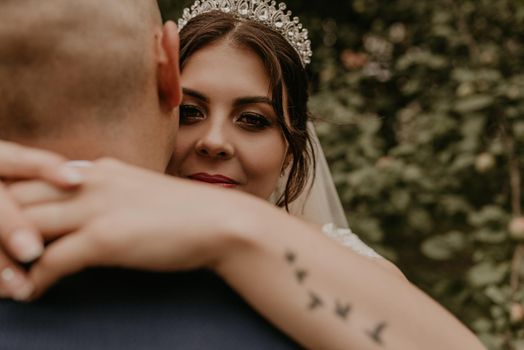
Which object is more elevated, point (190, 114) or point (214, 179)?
point (190, 114)

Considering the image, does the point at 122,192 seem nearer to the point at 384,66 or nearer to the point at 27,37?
the point at 27,37

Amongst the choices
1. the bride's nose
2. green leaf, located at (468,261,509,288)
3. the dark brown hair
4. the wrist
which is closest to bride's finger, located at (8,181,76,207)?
the wrist

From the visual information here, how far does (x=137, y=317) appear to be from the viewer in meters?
0.93

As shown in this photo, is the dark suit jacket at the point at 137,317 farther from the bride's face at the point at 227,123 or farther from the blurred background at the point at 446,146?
the blurred background at the point at 446,146

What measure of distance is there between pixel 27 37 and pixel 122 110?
176mm

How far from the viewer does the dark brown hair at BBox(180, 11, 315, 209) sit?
7.41 ft

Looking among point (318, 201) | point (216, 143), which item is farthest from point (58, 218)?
point (318, 201)

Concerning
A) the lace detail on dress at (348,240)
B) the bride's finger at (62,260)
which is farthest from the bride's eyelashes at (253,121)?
the bride's finger at (62,260)

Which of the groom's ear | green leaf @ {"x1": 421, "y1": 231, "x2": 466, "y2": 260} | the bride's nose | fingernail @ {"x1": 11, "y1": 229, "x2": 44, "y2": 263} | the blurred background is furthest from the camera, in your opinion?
green leaf @ {"x1": 421, "y1": 231, "x2": 466, "y2": 260}

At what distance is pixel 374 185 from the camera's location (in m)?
3.54

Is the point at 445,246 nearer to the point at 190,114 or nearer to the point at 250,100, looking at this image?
the point at 250,100

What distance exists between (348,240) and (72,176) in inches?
73.1

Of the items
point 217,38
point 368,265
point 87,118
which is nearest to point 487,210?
point 217,38

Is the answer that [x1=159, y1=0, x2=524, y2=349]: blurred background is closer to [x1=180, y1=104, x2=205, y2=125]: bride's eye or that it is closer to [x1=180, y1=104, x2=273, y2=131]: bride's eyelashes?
[x1=180, y1=104, x2=273, y2=131]: bride's eyelashes
